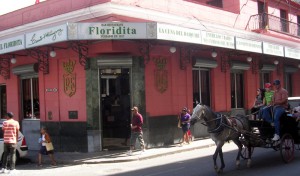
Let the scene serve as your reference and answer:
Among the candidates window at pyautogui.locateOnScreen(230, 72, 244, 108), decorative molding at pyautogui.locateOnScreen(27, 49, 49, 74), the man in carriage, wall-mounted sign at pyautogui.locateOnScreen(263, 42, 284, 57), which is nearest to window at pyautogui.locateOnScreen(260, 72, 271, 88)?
window at pyautogui.locateOnScreen(230, 72, 244, 108)

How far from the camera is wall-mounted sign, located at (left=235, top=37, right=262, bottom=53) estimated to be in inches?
656

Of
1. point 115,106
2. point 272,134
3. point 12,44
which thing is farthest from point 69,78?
point 272,134

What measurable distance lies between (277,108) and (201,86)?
839cm

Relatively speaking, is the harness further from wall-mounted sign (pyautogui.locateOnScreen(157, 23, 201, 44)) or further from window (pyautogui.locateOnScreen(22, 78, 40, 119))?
window (pyautogui.locateOnScreen(22, 78, 40, 119))

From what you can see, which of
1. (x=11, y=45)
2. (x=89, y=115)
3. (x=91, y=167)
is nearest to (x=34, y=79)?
(x=11, y=45)

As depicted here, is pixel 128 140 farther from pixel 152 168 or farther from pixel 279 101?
pixel 279 101

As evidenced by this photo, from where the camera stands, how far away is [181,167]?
1081 centimetres

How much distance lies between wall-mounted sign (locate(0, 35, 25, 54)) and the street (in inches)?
173

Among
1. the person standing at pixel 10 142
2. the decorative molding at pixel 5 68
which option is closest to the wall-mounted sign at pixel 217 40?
the person standing at pixel 10 142

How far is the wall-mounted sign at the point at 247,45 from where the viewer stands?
656 inches

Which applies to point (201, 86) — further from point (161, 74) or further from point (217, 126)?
point (217, 126)

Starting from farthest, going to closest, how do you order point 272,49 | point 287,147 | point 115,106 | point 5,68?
1. point 272,49
2. point 5,68
3. point 115,106
4. point 287,147

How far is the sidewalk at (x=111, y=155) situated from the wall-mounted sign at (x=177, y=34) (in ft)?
13.6

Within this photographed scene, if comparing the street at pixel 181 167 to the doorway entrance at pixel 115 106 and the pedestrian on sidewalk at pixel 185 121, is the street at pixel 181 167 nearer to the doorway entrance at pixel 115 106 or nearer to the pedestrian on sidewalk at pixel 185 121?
the pedestrian on sidewalk at pixel 185 121
